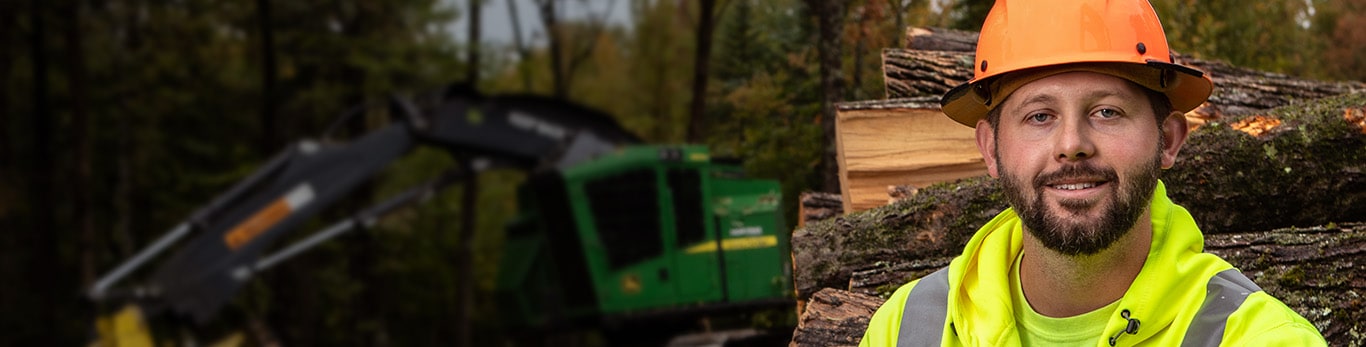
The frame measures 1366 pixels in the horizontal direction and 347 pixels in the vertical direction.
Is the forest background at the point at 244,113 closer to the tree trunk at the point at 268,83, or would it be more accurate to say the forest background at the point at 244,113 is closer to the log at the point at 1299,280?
the tree trunk at the point at 268,83

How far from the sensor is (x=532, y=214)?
1136cm

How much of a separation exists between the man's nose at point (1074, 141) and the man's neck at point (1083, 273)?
140mm

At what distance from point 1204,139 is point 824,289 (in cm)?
114

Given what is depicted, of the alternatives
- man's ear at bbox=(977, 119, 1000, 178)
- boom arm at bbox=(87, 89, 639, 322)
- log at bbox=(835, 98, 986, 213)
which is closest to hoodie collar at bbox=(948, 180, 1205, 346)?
man's ear at bbox=(977, 119, 1000, 178)

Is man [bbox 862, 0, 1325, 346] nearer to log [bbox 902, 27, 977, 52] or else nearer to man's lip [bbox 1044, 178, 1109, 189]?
man's lip [bbox 1044, 178, 1109, 189]

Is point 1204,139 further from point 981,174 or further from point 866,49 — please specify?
point 866,49

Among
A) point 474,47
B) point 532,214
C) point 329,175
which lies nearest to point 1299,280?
point 329,175

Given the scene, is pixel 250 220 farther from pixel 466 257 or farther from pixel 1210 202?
pixel 466 257

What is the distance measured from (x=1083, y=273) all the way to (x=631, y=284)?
7572mm

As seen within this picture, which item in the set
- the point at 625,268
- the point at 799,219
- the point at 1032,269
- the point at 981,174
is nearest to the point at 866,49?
the point at 799,219

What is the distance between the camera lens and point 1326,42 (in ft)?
23.0

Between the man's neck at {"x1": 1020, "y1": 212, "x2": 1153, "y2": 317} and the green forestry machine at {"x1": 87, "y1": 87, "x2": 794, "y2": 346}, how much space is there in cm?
593

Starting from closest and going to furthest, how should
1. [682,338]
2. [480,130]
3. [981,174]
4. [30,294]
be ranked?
1. [981,174]
2. [682,338]
3. [480,130]
4. [30,294]

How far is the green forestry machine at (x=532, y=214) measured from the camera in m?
8.94
